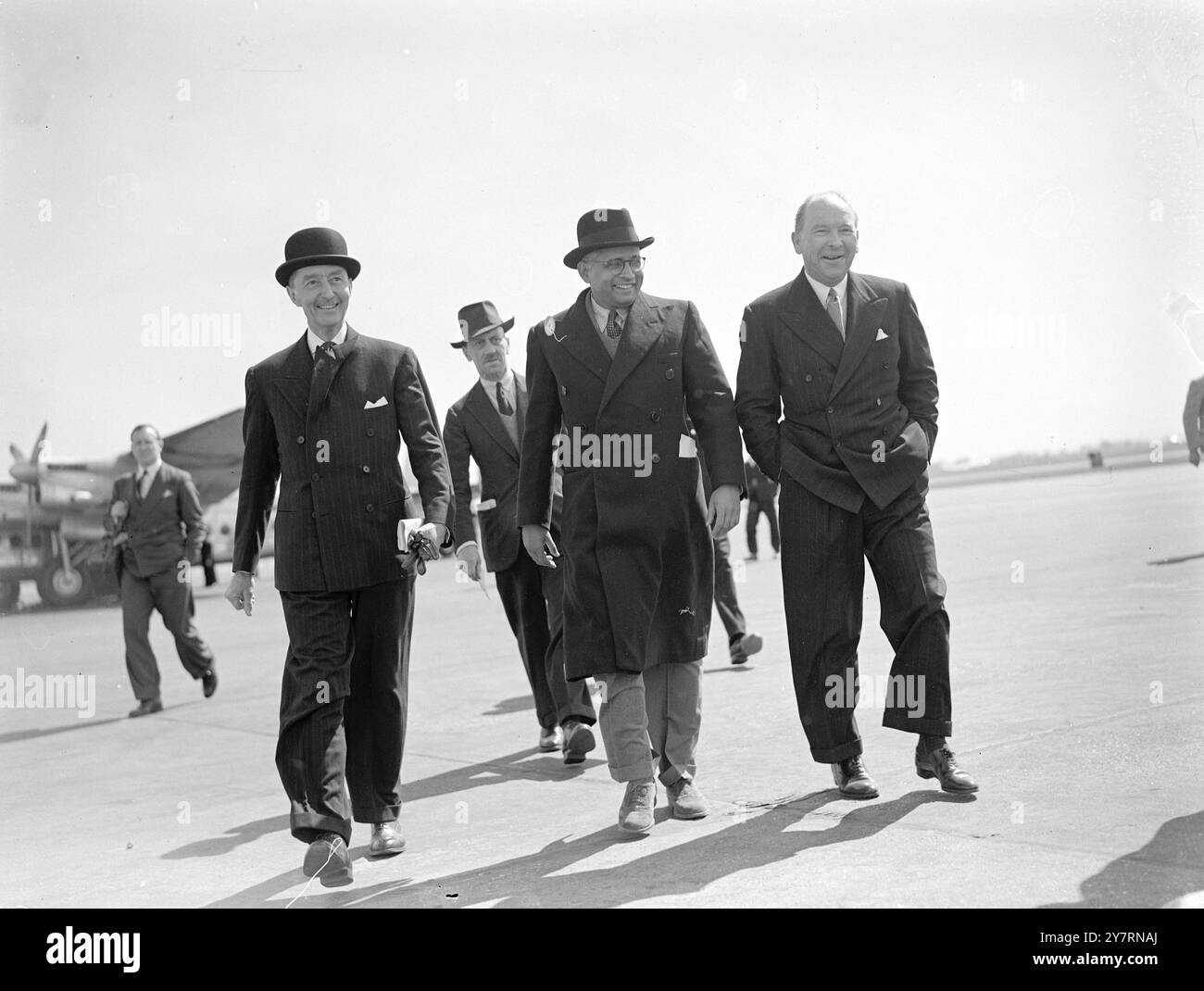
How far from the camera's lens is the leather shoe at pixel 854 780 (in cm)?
541

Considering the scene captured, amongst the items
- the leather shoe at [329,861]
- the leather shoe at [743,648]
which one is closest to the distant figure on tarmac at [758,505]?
the leather shoe at [743,648]

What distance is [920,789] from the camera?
5520 mm

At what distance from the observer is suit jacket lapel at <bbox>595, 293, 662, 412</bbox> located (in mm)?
5543

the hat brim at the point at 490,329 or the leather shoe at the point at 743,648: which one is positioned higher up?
the hat brim at the point at 490,329

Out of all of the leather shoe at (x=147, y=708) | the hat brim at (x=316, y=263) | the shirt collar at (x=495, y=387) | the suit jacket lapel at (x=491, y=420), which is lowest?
the leather shoe at (x=147, y=708)

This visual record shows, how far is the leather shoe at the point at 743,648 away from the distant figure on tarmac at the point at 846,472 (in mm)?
3848

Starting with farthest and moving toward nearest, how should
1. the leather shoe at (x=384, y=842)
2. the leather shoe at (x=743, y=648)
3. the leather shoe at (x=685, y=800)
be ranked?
the leather shoe at (x=743, y=648), the leather shoe at (x=685, y=800), the leather shoe at (x=384, y=842)

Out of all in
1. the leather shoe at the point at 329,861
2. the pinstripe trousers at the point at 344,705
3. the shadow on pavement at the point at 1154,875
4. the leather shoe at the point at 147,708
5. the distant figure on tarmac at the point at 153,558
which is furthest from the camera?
the distant figure on tarmac at the point at 153,558

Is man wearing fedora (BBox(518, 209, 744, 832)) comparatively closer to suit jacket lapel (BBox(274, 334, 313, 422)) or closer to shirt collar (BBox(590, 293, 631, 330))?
shirt collar (BBox(590, 293, 631, 330))

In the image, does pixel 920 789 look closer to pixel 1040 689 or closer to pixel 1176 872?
pixel 1176 872

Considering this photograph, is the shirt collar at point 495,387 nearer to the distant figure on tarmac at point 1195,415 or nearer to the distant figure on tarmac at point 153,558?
the distant figure on tarmac at point 1195,415

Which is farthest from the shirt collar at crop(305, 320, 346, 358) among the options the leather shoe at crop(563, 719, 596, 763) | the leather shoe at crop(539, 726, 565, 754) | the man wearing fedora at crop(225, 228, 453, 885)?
the leather shoe at crop(539, 726, 565, 754)

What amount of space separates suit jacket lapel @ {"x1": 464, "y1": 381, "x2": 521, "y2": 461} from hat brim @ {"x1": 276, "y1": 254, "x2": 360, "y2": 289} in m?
2.19

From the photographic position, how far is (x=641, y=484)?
5.54 metres
